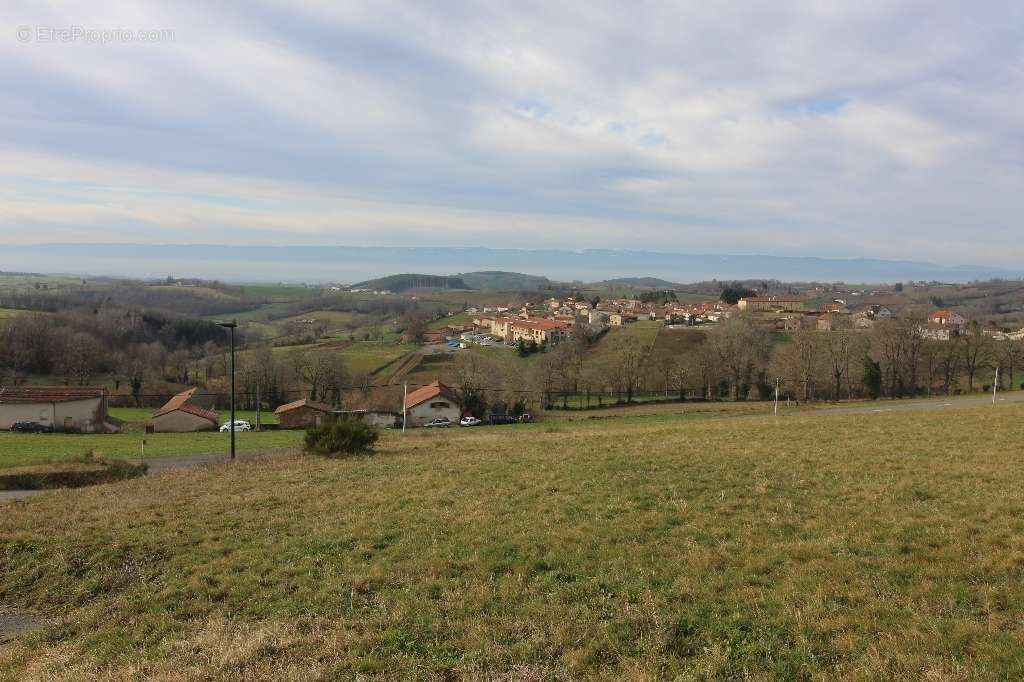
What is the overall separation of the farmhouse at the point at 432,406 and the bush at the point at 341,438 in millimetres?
32142

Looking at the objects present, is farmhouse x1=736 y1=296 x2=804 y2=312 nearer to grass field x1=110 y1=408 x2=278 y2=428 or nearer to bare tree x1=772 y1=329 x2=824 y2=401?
bare tree x1=772 y1=329 x2=824 y2=401

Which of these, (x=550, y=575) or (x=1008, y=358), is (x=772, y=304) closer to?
(x=1008, y=358)

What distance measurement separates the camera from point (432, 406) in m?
54.7

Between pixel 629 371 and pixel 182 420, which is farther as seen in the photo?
pixel 629 371

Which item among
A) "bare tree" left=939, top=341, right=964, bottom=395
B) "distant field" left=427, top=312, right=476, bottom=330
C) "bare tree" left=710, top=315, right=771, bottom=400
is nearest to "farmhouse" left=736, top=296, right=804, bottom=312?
"distant field" left=427, top=312, right=476, bottom=330

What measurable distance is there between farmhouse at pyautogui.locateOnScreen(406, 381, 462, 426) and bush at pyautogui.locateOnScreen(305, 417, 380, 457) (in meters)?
32.1

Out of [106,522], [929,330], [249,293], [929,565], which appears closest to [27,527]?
[106,522]

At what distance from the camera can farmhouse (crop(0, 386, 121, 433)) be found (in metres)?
42.3

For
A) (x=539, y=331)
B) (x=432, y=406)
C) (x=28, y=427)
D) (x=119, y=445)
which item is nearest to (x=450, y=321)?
(x=539, y=331)

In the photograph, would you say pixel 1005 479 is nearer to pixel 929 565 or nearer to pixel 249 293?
pixel 929 565

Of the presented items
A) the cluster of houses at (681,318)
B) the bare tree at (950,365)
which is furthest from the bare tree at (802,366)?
the cluster of houses at (681,318)

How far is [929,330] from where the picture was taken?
57875 mm

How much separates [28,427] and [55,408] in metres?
2.26

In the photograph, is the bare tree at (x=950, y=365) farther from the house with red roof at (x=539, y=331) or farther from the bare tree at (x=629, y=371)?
the house with red roof at (x=539, y=331)
